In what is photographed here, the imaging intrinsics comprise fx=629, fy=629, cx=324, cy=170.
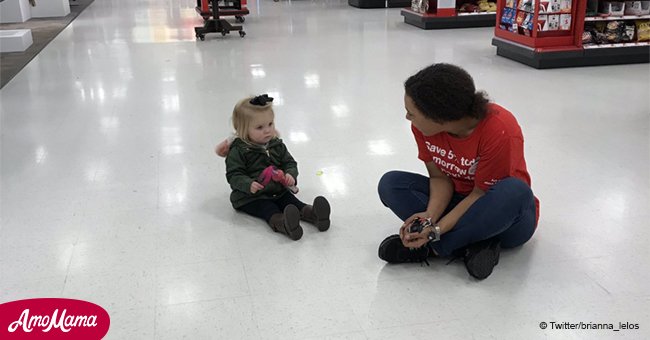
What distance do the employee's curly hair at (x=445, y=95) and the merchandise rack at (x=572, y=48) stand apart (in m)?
4.73

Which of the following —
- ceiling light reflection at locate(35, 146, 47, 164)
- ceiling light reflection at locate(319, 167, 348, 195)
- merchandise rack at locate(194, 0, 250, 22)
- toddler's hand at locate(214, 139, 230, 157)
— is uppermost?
toddler's hand at locate(214, 139, 230, 157)

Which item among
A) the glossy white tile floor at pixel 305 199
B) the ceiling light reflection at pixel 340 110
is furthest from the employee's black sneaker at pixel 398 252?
the ceiling light reflection at pixel 340 110

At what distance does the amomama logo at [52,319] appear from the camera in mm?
2217

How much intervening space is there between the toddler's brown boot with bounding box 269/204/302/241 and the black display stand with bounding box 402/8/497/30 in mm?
7227

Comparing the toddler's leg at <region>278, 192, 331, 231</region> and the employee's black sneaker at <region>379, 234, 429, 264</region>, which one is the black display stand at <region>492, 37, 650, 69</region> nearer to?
the toddler's leg at <region>278, 192, 331, 231</region>

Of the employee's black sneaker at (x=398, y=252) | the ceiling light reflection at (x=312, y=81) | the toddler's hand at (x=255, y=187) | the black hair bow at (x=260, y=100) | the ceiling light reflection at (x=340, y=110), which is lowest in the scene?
the ceiling light reflection at (x=312, y=81)

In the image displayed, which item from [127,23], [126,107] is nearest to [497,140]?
[126,107]

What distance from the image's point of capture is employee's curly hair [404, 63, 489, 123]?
2.19 m

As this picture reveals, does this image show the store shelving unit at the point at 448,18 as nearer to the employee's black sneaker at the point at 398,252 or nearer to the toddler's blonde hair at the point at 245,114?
the toddler's blonde hair at the point at 245,114

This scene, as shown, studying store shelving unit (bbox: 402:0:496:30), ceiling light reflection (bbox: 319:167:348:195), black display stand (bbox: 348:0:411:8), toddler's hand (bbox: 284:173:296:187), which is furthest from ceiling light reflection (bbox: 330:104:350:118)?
black display stand (bbox: 348:0:411:8)

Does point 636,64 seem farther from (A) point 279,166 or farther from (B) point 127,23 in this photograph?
(B) point 127,23

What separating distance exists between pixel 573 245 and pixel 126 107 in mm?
3876

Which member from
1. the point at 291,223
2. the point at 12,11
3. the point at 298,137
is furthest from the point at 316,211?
the point at 12,11

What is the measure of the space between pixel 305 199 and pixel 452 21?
6984 millimetres
